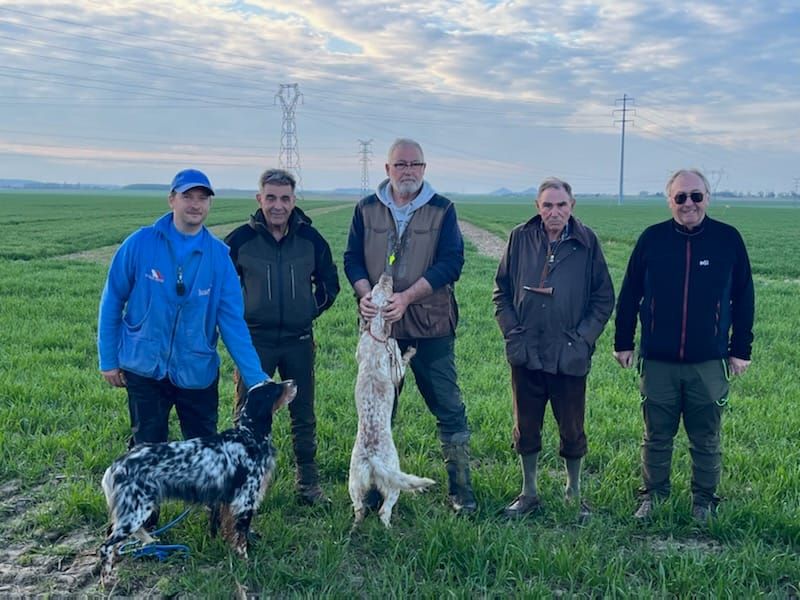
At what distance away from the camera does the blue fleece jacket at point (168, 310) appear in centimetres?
441

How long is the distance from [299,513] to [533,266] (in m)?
2.50

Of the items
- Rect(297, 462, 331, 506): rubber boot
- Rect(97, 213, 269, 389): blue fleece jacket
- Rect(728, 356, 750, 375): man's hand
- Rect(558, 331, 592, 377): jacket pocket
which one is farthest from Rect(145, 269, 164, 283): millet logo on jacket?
Rect(728, 356, 750, 375): man's hand

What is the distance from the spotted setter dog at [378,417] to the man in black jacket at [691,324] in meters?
1.80

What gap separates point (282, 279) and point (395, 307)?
921 mm

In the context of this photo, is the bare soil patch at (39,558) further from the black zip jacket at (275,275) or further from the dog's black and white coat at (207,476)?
the black zip jacket at (275,275)

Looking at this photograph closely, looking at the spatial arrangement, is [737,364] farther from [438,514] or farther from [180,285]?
[180,285]

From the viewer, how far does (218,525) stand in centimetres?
443

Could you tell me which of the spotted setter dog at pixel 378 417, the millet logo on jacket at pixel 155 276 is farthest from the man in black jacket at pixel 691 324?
the millet logo on jacket at pixel 155 276

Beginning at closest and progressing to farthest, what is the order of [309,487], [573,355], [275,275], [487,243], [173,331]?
[173,331]
[573,355]
[275,275]
[309,487]
[487,243]

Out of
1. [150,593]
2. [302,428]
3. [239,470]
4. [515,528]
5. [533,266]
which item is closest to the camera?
[150,593]

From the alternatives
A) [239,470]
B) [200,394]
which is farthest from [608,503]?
[200,394]

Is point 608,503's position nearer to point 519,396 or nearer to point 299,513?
point 519,396

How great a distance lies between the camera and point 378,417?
15.4 feet

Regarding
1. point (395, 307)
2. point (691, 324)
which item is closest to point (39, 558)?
point (395, 307)
